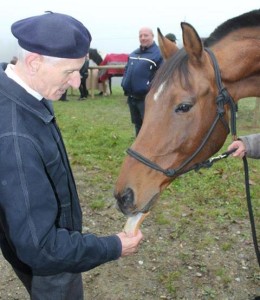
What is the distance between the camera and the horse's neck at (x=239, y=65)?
2.29 meters

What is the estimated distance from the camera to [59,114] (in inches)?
417

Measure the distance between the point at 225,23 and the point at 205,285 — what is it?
6.63 ft

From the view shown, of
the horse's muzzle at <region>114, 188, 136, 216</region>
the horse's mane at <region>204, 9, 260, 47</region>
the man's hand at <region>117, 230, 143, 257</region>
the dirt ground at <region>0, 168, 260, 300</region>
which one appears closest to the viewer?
the man's hand at <region>117, 230, 143, 257</region>

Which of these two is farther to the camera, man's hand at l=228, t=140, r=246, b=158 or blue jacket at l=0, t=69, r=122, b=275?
man's hand at l=228, t=140, r=246, b=158

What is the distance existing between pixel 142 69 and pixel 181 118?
4.46m

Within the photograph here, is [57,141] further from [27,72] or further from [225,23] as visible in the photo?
[225,23]

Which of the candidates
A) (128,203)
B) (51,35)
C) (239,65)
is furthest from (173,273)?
(51,35)

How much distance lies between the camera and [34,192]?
4.60 ft

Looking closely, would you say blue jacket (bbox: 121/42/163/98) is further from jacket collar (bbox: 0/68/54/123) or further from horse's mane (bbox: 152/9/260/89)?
jacket collar (bbox: 0/68/54/123)

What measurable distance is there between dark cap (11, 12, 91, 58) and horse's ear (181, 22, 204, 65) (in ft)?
2.56

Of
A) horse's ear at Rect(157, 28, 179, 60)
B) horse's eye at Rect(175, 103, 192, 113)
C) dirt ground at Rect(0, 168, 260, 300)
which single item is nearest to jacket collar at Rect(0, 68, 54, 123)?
horse's eye at Rect(175, 103, 192, 113)

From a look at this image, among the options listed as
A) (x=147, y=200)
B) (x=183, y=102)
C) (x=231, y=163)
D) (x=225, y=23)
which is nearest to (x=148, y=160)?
(x=147, y=200)

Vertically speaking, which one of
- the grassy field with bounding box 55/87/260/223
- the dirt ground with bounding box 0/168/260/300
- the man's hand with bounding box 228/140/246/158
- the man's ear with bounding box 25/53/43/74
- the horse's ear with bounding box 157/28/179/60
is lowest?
the grassy field with bounding box 55/87/260/223

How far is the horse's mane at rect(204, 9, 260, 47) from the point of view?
7.88ft
